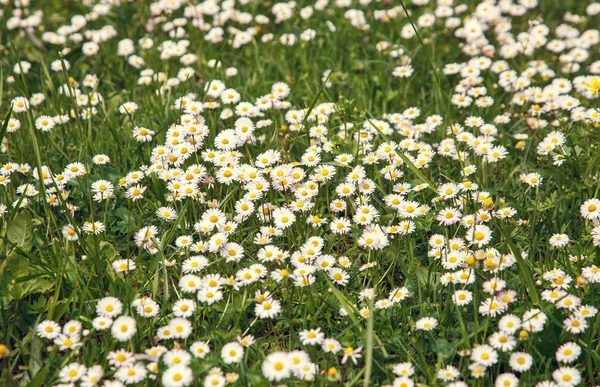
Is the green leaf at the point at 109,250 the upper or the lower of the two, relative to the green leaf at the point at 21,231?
lower

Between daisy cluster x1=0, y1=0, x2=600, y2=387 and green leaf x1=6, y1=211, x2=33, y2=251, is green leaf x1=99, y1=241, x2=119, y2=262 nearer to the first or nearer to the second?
daisy cluster x1=0, y1=0, x2=600, y2=387

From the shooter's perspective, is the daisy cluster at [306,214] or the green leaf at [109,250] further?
the green leaf at [109,250]

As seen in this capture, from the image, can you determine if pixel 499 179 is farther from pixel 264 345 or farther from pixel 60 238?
pixel 60 238

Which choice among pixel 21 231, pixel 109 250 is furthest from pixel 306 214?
pixel 21 231

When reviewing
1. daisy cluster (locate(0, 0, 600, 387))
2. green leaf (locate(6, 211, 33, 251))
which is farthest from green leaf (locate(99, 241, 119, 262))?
green leaf (locate(6, 211, 33, 251))

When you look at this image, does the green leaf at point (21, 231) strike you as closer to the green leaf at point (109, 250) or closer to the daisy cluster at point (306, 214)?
the daisy cluster at point (306, 214)

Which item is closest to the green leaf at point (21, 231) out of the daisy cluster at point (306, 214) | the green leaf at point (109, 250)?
the daisy cluster at point (306, 214)

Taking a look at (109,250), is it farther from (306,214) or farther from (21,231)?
(306,214)

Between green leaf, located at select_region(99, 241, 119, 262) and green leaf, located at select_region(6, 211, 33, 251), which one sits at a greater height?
green leaf, located at select_region(6, 211, 33, 251)
